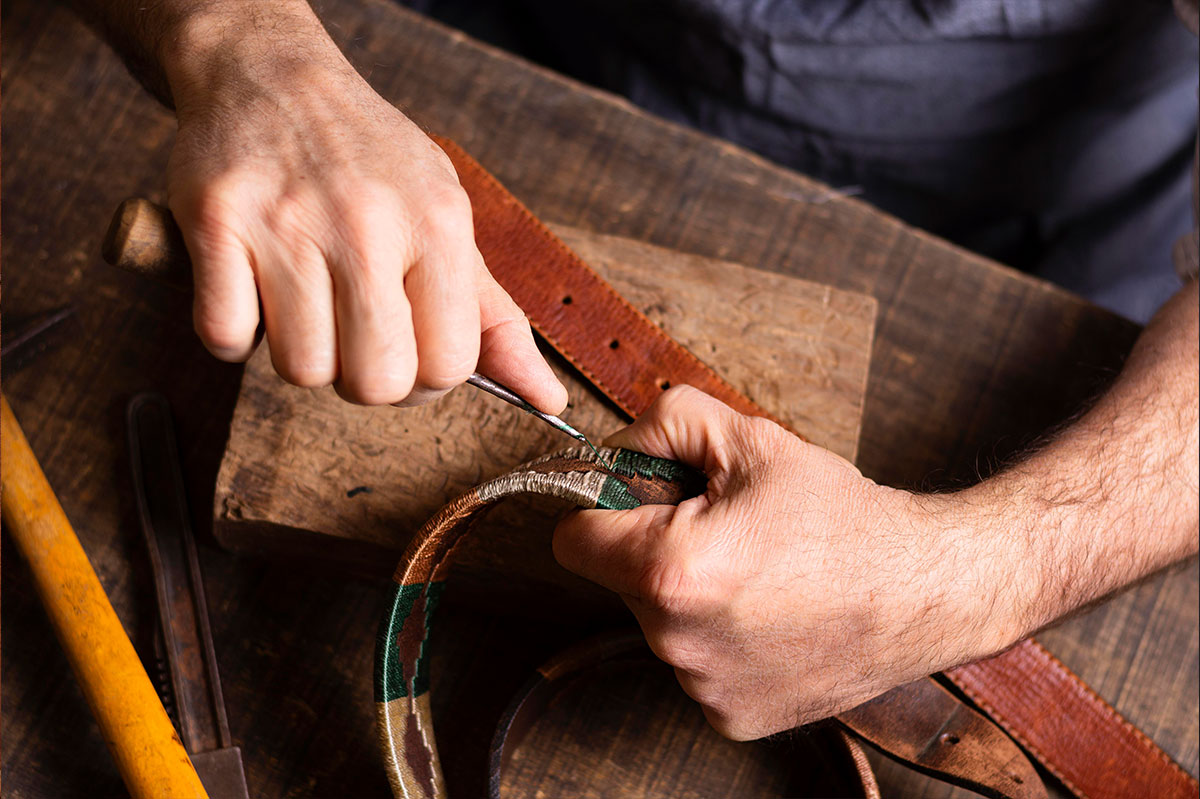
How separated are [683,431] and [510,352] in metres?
0.23

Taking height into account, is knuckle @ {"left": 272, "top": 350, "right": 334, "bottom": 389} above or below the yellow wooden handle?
above

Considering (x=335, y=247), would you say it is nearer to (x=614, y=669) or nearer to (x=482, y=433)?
(x=482, y=433)

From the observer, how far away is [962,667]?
1.13 meters

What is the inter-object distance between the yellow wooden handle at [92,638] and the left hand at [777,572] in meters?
0.52

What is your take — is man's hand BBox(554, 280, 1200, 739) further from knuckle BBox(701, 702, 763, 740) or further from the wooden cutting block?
the wooden cutting block

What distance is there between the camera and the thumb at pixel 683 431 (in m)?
0.95

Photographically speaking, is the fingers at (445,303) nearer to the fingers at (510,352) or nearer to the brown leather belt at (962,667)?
the fingers at (510,352)

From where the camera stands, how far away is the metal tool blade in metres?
1.05

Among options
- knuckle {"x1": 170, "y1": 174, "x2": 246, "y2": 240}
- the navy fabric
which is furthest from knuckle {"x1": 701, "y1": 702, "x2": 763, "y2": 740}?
the navy fabric

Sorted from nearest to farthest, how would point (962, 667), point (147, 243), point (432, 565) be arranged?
point (147, 243)
point (432, 565)
point (962, 667)

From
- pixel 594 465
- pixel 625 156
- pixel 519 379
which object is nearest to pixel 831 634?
pixel 594 465

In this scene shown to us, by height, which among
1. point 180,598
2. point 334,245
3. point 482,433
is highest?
point 334,245

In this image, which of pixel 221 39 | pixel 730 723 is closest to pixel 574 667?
pixel 730 723

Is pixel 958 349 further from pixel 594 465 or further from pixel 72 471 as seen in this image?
pixel 72 471
